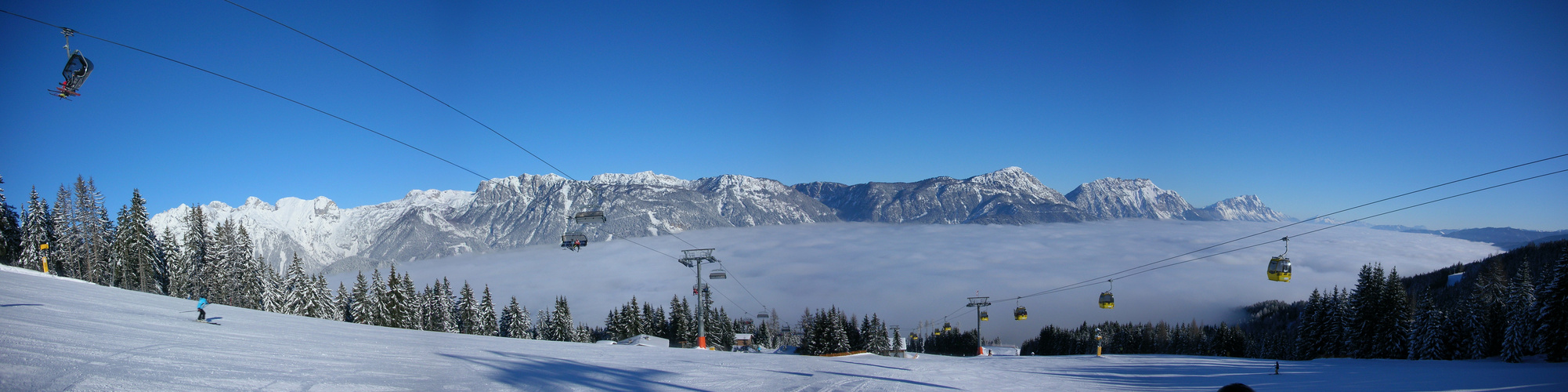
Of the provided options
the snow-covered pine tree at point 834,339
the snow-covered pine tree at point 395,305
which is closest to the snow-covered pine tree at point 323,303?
the snow-covered pine tree at point 395,305

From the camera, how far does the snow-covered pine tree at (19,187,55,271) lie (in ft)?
158

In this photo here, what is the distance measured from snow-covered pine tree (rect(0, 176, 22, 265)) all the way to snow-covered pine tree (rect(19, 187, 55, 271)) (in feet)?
5.80

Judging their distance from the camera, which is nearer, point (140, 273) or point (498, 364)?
point (498, 364)

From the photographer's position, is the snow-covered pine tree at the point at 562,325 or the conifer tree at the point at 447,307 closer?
the conifer tree at the point at 447,307

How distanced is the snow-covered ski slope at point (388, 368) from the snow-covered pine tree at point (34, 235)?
36.7 m

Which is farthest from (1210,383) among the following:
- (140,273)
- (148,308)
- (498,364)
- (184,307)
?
(140,273)

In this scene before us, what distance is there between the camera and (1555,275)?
31.3 meters

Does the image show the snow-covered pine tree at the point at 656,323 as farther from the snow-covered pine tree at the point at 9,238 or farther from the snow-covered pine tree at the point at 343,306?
the snow-covered pine tree at the point at 9,238

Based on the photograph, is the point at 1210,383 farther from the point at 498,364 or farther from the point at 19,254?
the point at 19,254

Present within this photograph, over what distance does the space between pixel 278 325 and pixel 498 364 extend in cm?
1310

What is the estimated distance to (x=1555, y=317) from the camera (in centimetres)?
3119

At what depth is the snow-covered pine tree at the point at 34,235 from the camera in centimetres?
4822

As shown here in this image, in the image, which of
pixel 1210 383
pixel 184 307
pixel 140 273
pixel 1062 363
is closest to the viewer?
pixel 1210 383

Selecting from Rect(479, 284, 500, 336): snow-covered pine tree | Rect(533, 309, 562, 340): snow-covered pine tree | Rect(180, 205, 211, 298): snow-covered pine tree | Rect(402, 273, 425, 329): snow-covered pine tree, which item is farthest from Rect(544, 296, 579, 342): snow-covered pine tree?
Rect(180, 205, 211, 298): snow-covered pine tree
